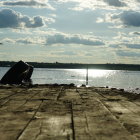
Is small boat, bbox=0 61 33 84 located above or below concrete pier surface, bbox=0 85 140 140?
below

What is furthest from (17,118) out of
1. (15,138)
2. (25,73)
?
(25,73)

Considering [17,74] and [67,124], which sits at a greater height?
[67,124]

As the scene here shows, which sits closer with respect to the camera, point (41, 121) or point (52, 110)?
point (41, 121)

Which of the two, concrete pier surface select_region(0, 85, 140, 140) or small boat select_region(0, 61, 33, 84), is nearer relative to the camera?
concrete pier surface select_region(0, 85, 140, 140)

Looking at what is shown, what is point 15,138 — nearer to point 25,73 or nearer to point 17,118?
point 17,118

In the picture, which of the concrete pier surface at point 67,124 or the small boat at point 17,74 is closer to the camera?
the concrete pier surface at point 67,124

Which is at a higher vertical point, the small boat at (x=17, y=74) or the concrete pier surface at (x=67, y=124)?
the concrete pier surface at (x=67, y=124)

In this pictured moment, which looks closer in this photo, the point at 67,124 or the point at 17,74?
the point at 67,124

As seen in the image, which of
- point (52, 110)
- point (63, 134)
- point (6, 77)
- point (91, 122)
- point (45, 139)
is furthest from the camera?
point (6, 77)

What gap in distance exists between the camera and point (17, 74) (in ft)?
89.9

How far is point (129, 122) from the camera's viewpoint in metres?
5.18

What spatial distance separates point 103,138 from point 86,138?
211 millimetres

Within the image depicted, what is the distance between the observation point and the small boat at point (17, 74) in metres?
26.0

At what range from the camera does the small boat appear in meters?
26.0
